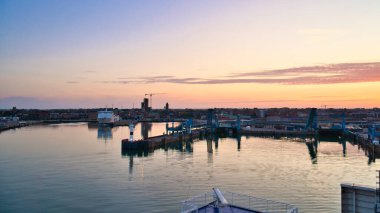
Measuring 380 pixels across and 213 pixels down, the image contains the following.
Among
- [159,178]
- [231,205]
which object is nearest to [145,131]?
[159,178]

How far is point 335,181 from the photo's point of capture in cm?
2131

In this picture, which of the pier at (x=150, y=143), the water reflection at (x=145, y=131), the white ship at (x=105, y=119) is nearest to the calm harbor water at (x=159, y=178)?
the pier at (x=150, y=143)

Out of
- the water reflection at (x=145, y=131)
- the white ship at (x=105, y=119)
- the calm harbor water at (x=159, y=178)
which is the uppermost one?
the white ship at (x=105, y=119)

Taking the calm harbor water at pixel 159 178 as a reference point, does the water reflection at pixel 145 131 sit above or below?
above

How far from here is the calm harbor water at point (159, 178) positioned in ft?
54.4

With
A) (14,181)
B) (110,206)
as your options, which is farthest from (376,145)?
(14,181)

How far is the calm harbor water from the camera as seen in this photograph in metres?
16.6

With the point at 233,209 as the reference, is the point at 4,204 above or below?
below

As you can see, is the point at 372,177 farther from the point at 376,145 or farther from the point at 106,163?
the point at 106,163

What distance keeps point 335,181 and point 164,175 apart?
10.1 metres

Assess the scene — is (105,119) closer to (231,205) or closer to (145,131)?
(145,131)

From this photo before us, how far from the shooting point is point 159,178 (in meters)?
22.1

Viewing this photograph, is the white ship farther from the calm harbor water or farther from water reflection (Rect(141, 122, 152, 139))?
the calm harbor water

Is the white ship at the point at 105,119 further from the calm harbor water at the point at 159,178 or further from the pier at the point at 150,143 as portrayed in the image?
the calm harbor water at the point at 159,178
